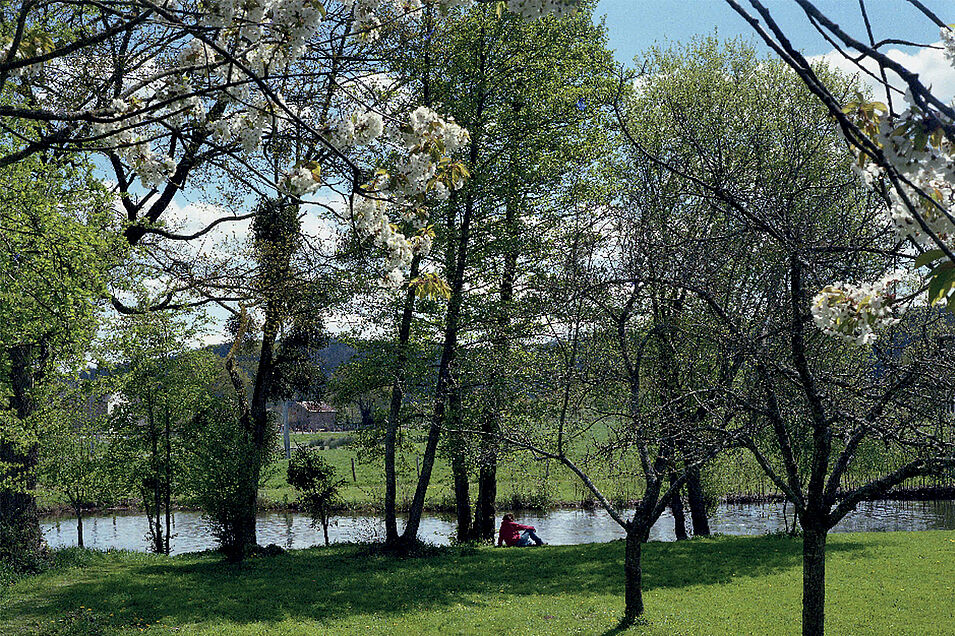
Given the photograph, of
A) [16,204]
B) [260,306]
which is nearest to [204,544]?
[260,306]

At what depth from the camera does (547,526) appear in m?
23.9

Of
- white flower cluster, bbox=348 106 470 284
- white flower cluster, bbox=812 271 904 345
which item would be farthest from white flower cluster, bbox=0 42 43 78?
white flower cluster, bbox=812 271 904 345

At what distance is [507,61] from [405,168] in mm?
13022

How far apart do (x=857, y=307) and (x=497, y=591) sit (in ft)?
35.3

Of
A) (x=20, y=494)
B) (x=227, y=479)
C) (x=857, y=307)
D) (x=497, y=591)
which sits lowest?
(x=497, y=591)

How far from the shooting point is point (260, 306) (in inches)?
672

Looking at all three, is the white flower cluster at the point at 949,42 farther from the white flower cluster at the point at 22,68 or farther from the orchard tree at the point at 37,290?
the orchard tree at the point at 37,290

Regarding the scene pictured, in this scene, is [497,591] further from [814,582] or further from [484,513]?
[484,513]

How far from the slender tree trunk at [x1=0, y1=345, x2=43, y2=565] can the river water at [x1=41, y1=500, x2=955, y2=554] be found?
6.34m

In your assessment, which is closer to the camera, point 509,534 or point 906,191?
point 906,191

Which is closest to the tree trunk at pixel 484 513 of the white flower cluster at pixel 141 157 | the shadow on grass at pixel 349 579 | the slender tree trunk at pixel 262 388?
the shadow on grass at pixel 349 579

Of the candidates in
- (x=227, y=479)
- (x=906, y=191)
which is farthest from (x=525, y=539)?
(x=906, y=191)

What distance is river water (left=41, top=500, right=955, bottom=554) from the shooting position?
21.2m

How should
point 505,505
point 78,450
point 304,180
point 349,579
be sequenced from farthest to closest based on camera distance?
point 505,505, point 78,450, point 349,579, point 304,180
